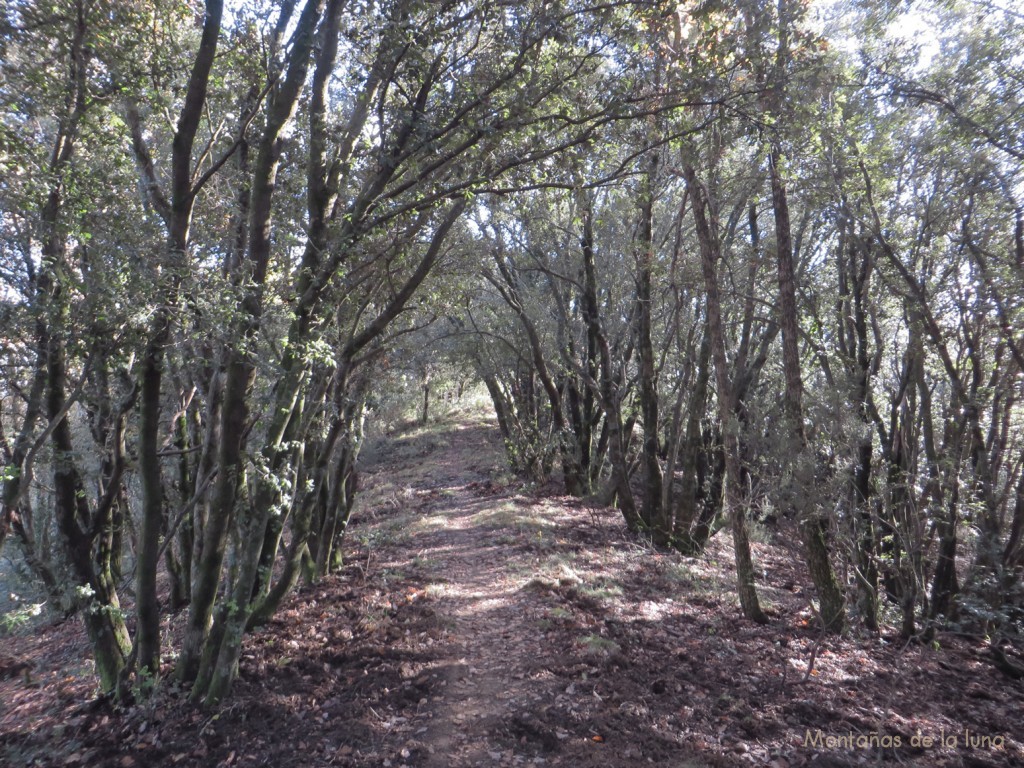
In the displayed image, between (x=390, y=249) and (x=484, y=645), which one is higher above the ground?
(x=390, y=249)

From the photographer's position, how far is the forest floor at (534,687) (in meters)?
5.38

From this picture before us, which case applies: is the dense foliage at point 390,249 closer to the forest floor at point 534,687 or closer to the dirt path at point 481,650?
the forest floor at point 534,687

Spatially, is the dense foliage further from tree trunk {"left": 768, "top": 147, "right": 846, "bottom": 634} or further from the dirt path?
the dirt path

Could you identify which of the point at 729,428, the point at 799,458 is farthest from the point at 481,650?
the point at 799,458

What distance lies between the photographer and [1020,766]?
18.2 ft

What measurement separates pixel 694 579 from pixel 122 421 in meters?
9.03

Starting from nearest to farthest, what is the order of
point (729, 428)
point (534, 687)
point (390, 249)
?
point (534, 687) → point (390, 249) → point (729, 428)

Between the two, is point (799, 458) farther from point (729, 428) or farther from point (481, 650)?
point (481, 650)

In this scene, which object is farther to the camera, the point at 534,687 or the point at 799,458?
the point at 799,458

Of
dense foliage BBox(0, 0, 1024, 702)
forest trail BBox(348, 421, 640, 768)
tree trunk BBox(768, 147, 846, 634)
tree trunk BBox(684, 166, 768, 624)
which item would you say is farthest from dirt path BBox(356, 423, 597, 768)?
tree trunk BBox(768, 147, 846, 634)

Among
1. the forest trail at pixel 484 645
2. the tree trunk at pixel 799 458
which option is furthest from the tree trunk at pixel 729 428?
the forest trail at pixel 484 645

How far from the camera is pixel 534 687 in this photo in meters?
6.28

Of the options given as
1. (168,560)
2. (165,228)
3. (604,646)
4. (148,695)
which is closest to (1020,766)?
(604,646)

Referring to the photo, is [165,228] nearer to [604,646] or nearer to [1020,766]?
[604,646]
